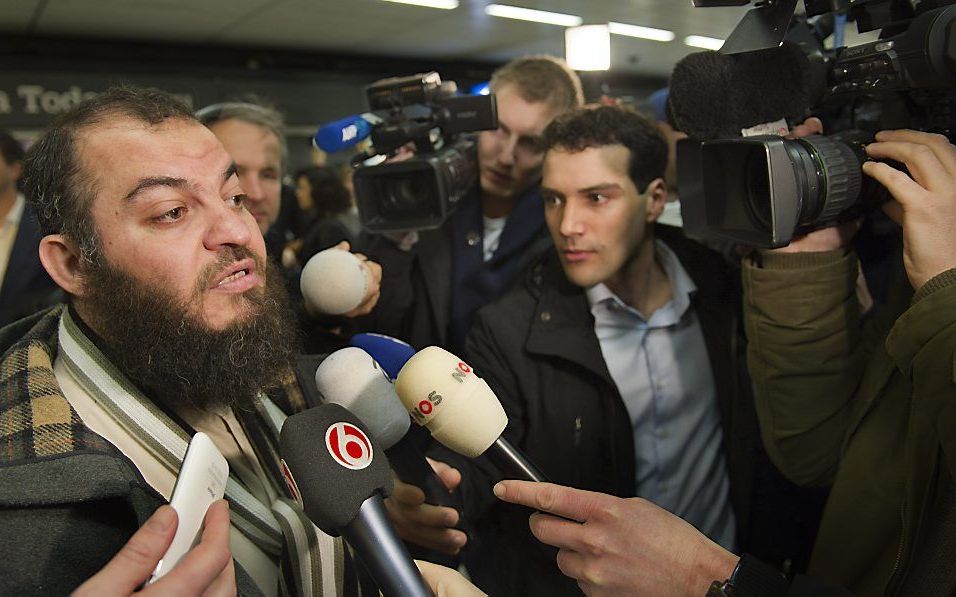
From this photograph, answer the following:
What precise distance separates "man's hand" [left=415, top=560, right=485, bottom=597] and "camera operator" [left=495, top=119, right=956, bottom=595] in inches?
4.0

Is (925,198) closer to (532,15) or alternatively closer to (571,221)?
(571,221)

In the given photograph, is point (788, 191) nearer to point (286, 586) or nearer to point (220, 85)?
point (286, 586)

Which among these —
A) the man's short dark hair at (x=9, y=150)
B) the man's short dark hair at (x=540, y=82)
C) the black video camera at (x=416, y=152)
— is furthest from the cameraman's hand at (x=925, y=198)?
the man's short dark hair at (x=9, y=150)

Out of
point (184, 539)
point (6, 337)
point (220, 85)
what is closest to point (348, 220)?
point (6, 337)

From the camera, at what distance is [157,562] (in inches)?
21.1

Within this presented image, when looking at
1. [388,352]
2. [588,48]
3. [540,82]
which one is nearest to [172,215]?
[388,352]

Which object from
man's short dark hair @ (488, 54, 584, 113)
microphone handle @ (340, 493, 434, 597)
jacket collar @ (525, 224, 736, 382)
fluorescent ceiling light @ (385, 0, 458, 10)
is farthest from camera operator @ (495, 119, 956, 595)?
fluorescent ceiling light @ (385, 0, 458, 10)

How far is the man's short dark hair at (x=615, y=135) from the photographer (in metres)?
1.40

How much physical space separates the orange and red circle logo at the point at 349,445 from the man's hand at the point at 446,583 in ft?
0.49

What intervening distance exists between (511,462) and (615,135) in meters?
0.84

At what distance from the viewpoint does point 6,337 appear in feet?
3.09

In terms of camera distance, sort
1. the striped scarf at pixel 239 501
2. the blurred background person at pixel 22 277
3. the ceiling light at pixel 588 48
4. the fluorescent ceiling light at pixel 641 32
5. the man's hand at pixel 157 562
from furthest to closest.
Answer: the fluorescent ceiling light at pixel 641 32, the ceiling light at pixel 588 48, the blurred background person at pixel 22 277, the striped scarf at pixel 239 501, the man's hand at pixel 157 562

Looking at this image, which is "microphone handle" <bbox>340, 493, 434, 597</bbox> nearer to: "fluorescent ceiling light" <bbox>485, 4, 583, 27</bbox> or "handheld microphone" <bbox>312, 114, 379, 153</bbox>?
"handheld microphone" <bbox>312, 114, 379, 153</bbox>

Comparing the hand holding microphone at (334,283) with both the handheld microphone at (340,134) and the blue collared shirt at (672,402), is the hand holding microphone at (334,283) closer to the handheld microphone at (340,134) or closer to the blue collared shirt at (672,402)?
the handheld microphone at (340,134)
